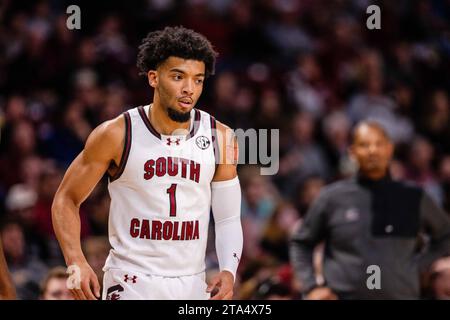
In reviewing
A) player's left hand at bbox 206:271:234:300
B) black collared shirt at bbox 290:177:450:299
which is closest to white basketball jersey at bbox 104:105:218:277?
player's left hand at bbox 206:271:234:300

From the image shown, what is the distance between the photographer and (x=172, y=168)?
4.38 meters

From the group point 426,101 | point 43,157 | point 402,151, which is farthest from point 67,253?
point 426,101

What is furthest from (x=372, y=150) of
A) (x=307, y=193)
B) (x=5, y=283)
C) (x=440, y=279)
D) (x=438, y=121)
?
(x=438, y=121)

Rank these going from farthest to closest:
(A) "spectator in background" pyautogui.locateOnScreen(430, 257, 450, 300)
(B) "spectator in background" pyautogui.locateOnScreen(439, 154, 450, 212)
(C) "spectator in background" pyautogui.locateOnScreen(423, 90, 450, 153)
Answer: (C) "spectator in background" pyautogui.locateOnScreen(423, 90, 450, 153)
(B) "spectator in background" pyautogui.locateOnScreen(439, 154, 450, 212)
(A) "spectator in background" pyautogui.locateOnScreen(430, 257, 450, 300)

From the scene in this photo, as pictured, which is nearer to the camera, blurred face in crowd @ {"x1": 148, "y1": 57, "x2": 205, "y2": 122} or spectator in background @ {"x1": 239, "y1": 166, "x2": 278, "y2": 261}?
blurred face in crowd @ {"x1": 148, "y1": 57, "x2": 205, "y2": 122}

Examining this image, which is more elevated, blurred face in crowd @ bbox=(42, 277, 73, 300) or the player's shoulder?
the player's shoulder

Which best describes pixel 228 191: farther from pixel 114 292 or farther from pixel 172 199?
pixel 114 292

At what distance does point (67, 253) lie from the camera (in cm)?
418

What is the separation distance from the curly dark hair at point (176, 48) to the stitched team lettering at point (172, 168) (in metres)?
0.48

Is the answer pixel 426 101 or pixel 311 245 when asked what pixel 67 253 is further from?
pixel 426 101

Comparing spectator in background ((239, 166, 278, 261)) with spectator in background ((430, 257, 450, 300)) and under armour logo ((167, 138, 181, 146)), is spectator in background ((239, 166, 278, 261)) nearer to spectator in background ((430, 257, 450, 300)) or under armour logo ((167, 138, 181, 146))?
spectator in background ((430, 257, 450, 300))

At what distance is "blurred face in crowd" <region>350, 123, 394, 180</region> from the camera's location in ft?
20.1

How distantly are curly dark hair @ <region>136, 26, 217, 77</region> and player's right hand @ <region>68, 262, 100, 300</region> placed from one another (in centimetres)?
110

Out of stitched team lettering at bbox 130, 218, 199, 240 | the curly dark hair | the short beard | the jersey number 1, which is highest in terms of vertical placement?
the curly dark hair
